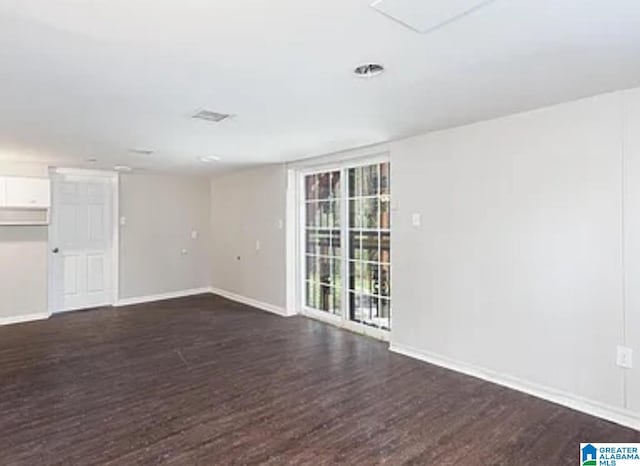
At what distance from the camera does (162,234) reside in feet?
24.2

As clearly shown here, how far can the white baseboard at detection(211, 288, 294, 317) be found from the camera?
6.16 metres

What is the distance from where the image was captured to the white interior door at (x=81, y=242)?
6.33m

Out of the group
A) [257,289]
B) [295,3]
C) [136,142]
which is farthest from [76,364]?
[295,3]

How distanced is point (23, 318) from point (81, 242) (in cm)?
131

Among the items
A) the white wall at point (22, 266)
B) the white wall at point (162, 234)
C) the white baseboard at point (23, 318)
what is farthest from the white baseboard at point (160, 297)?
the white wall at point (22, 266)

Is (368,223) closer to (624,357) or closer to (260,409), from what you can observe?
(260,409)

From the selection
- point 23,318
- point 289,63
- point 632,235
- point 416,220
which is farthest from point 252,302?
point 632,235

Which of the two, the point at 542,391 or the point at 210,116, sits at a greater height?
the point at 210,116

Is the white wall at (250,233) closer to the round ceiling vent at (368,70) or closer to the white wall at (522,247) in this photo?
the white wall at (522,247)

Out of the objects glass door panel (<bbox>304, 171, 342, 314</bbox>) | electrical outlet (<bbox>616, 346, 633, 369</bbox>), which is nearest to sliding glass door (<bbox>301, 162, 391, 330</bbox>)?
glass door panel (<bbox>304, 171, 342, 314</bbox>)

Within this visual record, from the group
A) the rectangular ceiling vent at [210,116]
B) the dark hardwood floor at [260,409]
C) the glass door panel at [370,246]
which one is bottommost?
the dark hardwood floor at [260,409]

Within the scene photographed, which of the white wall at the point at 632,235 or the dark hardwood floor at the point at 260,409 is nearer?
the dark hardwood floor at the point at 260,409

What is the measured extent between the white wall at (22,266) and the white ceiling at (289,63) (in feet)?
7.32

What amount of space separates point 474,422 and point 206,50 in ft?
9.18
